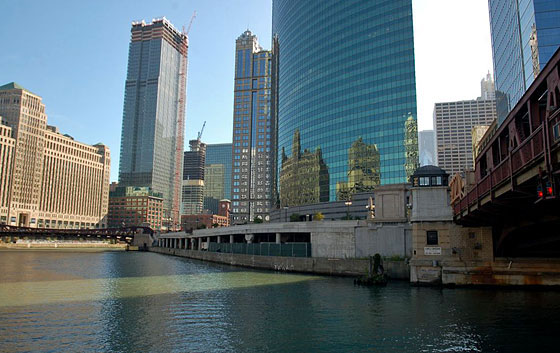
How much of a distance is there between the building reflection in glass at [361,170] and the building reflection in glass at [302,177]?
8899 mm

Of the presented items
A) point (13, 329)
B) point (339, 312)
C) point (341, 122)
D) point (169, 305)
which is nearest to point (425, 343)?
point (339, 312)

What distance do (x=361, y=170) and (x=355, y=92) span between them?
25610 millimetres

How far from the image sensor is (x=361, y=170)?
128m

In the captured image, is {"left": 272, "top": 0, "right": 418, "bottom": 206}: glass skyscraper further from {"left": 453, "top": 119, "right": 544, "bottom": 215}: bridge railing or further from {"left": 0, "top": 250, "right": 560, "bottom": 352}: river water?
{"left": 453, "top": 119, "right": 544, "bottom": 215}: bridge railing

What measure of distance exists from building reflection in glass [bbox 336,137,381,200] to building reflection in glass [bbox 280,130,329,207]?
29.2 feet

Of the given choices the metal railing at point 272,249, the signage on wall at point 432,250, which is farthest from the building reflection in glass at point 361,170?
the signage on wall at point 432,250

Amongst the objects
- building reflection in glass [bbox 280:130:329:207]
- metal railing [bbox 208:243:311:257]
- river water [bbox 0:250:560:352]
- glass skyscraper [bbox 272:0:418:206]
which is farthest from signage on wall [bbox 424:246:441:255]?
building reflection in glass [bbox 280:130:329:207]

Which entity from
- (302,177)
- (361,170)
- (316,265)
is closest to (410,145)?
(361,170)

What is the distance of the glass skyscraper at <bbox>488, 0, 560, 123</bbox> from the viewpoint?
83.1 m

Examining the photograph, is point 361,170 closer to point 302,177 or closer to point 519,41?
point 302,177

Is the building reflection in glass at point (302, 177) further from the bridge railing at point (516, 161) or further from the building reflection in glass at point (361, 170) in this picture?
the bridge railing at point (516, 161)

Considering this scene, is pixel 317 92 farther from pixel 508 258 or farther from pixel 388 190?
pixel 508 258

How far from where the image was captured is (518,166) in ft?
69.4

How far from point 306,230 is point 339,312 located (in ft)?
125
